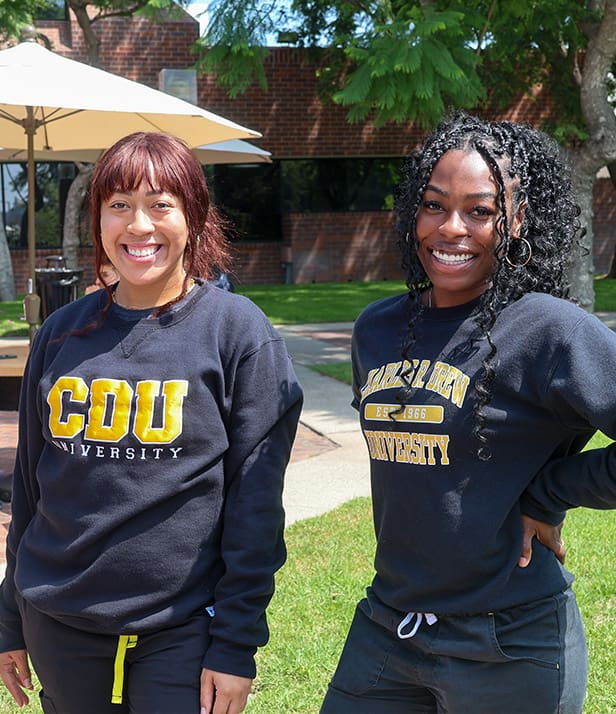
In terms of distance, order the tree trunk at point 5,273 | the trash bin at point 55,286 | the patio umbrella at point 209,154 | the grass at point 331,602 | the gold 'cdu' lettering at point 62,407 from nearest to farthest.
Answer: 1. the gold 'cdu' lettering at point 62,407
2. the grass at point 331,602
3. the patio umbrella at point 209,154
4. the trash bin at point 55,286
5. the tree trunk at point 5,273

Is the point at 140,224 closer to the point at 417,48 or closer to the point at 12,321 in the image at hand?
the point at 417,48

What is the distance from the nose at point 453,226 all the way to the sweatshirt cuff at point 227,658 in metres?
0.96

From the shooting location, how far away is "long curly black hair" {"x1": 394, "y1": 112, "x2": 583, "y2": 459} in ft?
6.54

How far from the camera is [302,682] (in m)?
3.66

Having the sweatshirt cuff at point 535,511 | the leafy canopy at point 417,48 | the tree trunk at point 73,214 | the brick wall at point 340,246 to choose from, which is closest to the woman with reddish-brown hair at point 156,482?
the sweatshirt cuff at point 535,511

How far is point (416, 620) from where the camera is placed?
2.00 m

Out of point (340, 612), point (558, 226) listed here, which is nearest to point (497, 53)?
point (340, 612)

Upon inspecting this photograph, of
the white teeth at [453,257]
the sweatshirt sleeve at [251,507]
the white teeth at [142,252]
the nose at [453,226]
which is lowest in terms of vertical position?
the sweatshirt sleeve at [251,507]

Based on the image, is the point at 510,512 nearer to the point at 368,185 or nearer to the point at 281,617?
the point at 281,617

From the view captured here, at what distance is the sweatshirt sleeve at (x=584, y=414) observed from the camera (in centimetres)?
182

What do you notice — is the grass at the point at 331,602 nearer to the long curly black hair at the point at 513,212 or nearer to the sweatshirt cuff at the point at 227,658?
the sweatshirt cuff at the point at 227,658

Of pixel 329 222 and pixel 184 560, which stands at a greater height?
pixel 184 560

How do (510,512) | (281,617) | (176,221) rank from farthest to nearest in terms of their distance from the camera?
(281,617)
(176,221)
(510,512)

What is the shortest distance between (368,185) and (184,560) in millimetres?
19763
